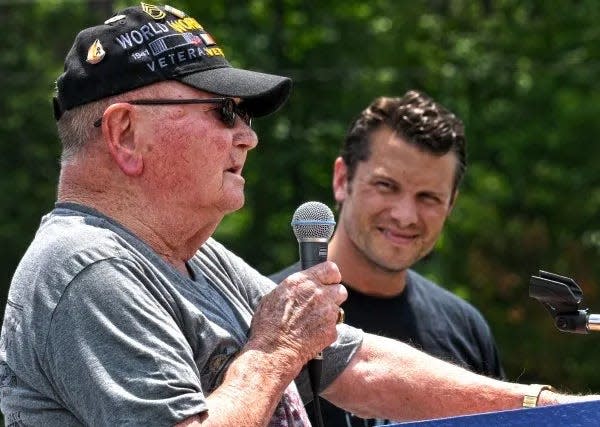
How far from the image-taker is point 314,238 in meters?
3.29

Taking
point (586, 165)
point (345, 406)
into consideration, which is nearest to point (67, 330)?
point (345, 406)

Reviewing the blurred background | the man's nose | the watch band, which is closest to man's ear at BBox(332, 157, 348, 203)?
the man's nose

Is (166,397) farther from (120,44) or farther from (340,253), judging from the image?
(340,253)

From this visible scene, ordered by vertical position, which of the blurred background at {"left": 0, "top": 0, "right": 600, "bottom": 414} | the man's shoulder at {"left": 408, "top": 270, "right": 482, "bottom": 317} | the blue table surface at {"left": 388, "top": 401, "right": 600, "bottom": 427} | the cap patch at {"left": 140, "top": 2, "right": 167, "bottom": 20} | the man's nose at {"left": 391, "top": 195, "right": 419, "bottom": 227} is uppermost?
the cap patch at {"left": 140, "top": 2, "right": 167, "bottom": 20}

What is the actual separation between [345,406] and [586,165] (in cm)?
1226

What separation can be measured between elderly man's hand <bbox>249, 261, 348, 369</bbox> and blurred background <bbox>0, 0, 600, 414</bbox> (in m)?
10.2

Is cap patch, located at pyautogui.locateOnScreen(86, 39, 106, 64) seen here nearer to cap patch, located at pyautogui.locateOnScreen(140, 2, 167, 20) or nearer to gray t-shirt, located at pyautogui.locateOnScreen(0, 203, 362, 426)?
cap patch, located at pyautogui.locateOnScreen(140, 2, 167, 20)

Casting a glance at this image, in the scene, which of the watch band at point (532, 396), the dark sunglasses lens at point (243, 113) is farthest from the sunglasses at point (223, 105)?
the watch band at point (532, 396)

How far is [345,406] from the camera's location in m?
3.80

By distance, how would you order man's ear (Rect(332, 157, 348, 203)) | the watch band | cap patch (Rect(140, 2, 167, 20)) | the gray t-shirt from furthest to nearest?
man's ear (Rect(332, 157, 348, 203))
the watch band
cap patch (Rect(140, 2, 167, 20))
the gray t-shirt

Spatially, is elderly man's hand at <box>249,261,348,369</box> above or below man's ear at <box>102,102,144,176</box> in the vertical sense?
below

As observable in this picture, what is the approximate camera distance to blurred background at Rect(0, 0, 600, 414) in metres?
13.8

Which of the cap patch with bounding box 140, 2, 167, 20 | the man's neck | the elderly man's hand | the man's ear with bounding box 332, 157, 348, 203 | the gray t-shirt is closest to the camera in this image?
the gray t-shirt

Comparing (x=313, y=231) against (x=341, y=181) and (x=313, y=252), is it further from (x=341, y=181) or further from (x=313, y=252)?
(x=341, y=181)
